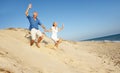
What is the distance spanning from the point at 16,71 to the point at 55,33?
6226 mm

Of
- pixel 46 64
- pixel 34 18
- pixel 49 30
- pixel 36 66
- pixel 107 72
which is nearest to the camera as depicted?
pixel 36 66

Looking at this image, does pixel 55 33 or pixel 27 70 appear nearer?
pixel 27 70

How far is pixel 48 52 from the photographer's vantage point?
480 inches

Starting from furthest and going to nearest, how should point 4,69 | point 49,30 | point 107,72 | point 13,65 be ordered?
1. point 49,30
2. point 107,72
3. point 13,65
4. point 4,69

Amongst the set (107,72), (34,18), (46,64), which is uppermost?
(34,18)

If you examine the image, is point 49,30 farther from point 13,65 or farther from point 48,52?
point 13,65

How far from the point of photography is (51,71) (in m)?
8.88

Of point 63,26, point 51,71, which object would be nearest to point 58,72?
point 51,71

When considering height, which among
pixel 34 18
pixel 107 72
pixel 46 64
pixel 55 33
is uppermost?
pixel 34 18

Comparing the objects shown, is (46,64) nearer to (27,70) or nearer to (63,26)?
(27,70)

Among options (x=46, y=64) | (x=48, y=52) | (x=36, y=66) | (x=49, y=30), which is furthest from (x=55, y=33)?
(x=36, y=66)

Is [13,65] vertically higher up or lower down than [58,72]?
higher up

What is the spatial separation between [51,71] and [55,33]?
4580mm

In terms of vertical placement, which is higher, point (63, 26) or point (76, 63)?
point (63, 26)
